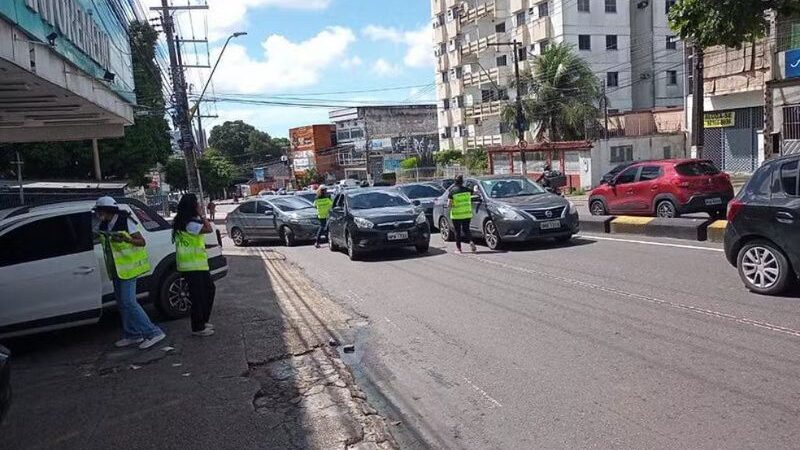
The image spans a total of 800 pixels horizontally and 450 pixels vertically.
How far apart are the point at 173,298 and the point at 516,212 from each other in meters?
6.82

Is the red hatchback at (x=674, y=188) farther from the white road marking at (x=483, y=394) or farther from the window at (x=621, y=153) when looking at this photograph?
the window at (x=621, y=153)

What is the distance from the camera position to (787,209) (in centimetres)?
726

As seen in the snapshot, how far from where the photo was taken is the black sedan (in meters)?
13.2

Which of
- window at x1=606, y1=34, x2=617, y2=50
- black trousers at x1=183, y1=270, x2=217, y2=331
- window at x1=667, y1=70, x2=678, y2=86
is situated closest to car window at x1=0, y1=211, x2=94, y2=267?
black trousers at x1=183, y1=270, x2=217, y2=331

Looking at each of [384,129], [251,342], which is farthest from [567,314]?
[384,129]

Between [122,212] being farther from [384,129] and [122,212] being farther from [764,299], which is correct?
[384,129]

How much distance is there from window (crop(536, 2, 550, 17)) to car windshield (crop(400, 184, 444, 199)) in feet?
113

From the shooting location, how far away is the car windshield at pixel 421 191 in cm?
2021

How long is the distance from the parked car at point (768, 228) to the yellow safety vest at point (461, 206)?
5.80m

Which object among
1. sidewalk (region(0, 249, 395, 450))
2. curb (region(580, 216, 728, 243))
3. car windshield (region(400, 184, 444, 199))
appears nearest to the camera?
sidewalk (region(0, 249, 395, 450))

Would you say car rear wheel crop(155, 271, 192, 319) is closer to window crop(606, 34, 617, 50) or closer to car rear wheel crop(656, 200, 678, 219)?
car rear wheel crop(656, 200, 678, 219)

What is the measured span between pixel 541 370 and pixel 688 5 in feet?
29.4

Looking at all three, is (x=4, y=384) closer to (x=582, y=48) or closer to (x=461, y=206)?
(x=461, y=206)

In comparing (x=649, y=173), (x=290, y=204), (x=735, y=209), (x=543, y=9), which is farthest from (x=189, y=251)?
(x=543, y=9)
